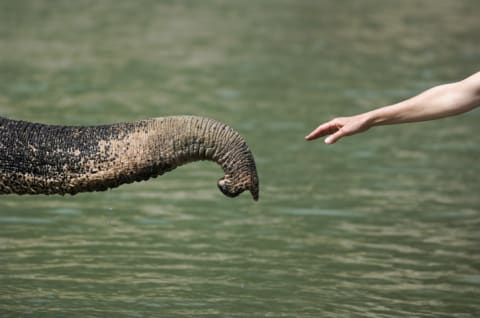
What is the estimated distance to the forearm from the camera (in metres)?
7.88

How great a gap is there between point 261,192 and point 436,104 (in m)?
6.11

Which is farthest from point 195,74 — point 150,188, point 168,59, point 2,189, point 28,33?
point 2,189

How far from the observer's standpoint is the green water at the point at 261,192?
997 centimetres

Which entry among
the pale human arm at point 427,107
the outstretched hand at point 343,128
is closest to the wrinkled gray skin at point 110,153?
the outstretched hand at point 343,128

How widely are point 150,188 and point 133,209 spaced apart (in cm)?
112

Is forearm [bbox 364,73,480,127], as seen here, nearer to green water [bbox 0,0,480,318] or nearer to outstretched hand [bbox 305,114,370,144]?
outstretched hand [bbox 305,114,370,144]

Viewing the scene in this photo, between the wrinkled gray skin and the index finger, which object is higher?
the index finger

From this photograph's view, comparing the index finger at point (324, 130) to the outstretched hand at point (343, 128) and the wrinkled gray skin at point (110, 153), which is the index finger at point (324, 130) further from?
the wrinkled gray skin at point (110, 153)

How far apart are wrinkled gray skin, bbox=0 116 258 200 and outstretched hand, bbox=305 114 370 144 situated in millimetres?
584

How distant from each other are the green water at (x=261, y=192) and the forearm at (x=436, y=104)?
2070 mm

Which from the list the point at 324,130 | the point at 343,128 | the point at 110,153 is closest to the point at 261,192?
the point at 324,130

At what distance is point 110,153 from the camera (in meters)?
7.35

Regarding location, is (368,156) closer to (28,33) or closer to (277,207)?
(277,207)

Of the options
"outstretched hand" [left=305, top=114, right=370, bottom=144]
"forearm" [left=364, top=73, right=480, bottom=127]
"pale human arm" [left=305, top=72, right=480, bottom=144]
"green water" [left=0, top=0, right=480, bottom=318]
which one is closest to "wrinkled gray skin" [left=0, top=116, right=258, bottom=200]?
"outstretched hand" [left=305, top=114, right=370, bottom=144]
